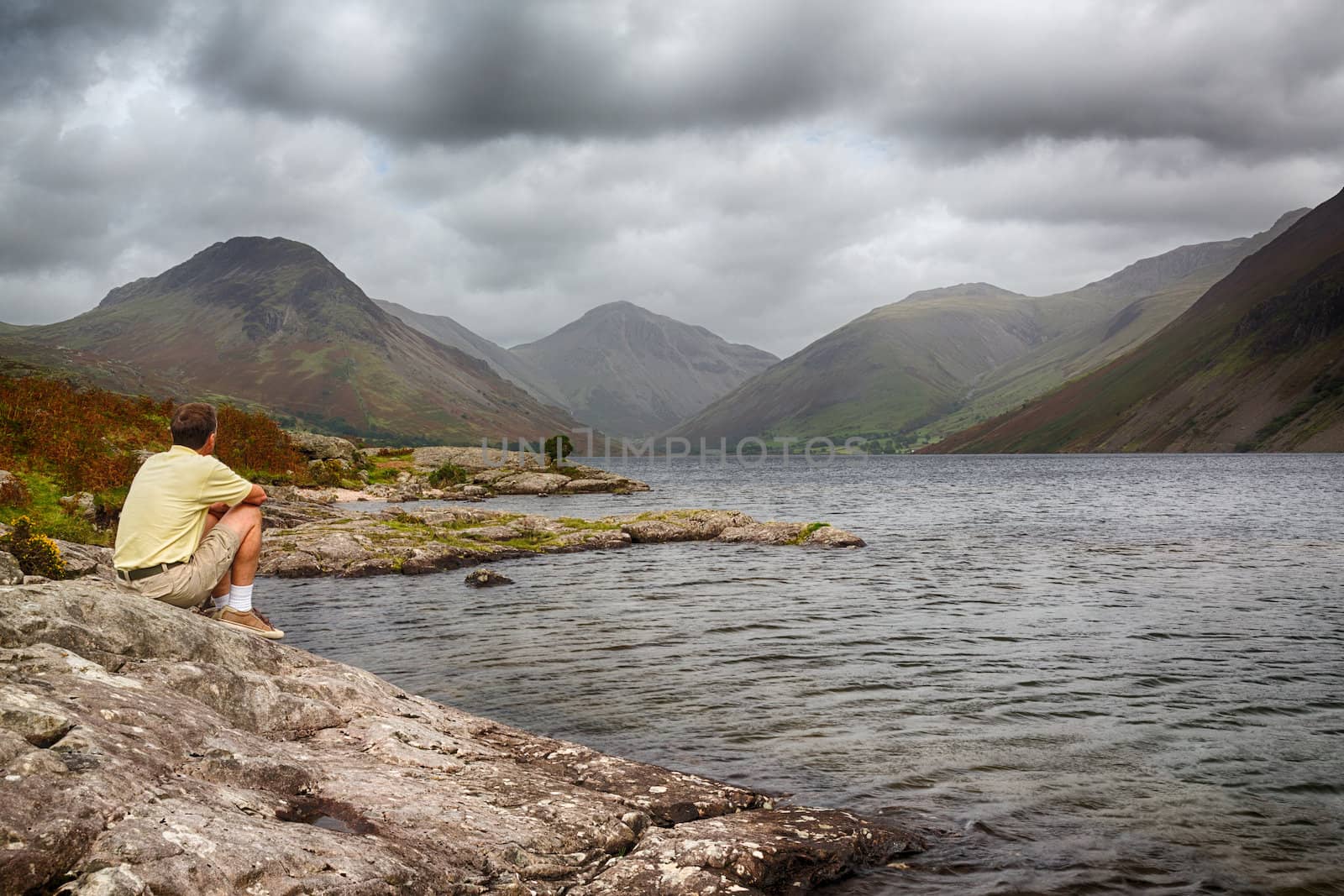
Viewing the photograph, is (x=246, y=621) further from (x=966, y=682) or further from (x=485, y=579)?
(x=485, y=579)

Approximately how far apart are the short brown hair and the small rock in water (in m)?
24.0

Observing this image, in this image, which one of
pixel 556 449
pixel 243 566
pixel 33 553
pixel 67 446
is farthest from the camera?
pixel 556 449

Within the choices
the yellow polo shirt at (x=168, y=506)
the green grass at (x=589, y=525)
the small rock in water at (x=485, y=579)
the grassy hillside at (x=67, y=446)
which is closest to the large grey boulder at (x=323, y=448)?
the grassy hillside at (x=67, y=446)

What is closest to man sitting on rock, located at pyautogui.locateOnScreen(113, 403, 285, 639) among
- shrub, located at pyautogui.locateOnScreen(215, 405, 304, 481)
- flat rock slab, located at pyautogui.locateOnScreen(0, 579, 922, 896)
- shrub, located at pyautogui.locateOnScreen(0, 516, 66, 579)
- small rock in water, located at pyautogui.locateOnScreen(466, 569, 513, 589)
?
flat rock slab, located at pyautogui.locateOnScreen(0, 579, 922, 896)

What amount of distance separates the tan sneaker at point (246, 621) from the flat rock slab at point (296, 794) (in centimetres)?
38

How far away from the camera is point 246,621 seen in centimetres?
1199

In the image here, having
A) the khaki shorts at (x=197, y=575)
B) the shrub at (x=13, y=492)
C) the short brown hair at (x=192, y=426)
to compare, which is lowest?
the khaki shorts at (x=197, y=575)

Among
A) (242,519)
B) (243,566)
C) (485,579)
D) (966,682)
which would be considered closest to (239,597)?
(243,566)

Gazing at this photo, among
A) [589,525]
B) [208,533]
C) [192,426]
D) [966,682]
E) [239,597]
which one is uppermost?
[192,426]

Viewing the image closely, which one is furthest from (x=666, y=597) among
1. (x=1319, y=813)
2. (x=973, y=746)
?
(x=1319, y=813)

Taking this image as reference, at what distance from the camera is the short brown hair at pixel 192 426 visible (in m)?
11.3

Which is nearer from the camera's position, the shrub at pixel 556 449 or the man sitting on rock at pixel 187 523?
the man sitting on rock at pixel 187 523

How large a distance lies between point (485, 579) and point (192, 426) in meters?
24.8

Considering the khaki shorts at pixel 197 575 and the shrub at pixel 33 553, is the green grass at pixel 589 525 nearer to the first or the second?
the shrub at pixel 33 553
